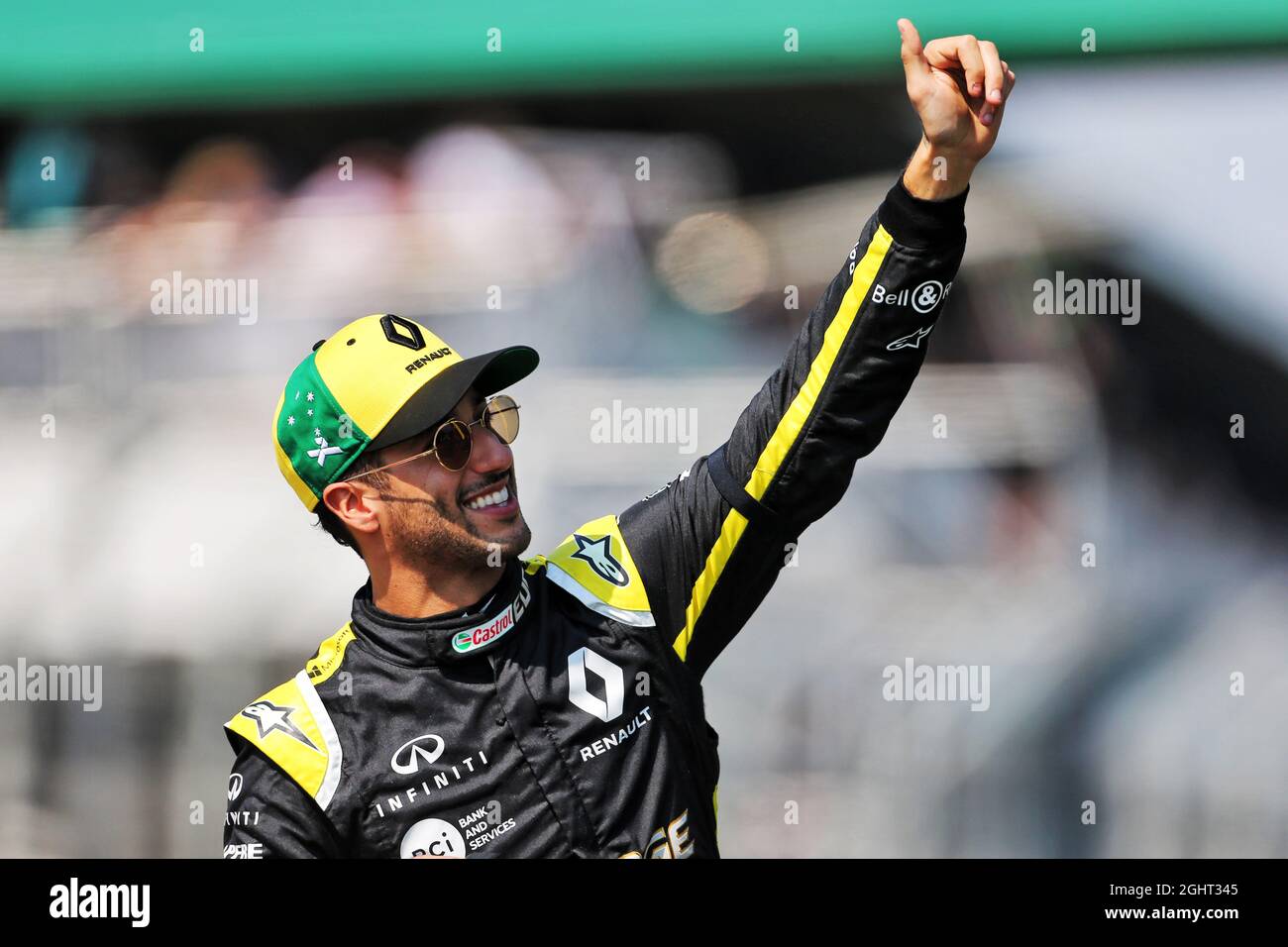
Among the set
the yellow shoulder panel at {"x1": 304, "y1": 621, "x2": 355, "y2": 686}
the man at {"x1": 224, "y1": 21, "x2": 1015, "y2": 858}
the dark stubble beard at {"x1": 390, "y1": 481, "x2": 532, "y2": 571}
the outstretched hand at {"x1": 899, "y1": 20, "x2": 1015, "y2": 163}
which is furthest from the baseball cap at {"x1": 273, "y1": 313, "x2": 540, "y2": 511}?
the outstretched hand at {"x1": 899, "y1": 20, "x2": 1015, "y2": 163}

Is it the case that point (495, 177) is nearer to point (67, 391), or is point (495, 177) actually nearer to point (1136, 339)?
point (67, 391)

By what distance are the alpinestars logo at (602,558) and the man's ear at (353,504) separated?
0.32 meters

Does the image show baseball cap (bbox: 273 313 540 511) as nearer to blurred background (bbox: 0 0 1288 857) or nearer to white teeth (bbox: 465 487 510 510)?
white teeth (bbox: 465 487 510 510)

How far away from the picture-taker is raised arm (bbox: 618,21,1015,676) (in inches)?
65.4

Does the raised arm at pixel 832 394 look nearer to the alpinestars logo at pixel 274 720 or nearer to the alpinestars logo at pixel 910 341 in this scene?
the alpinestars logo at pixel 910 341

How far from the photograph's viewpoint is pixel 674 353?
390cm

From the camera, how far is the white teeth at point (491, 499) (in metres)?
1.96

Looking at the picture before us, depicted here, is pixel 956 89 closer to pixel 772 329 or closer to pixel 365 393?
pixel 365 393

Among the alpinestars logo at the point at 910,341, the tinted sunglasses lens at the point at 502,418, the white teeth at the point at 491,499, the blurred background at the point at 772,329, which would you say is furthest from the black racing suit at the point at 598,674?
the blurred background at the point at 772,329

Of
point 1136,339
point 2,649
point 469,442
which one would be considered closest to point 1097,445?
point 1136,339

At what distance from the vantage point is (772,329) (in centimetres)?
390

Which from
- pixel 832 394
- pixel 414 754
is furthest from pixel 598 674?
pixel 832 394

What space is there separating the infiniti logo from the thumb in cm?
111
